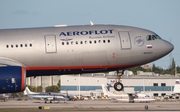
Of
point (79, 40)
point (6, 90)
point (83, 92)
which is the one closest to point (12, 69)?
point (6, 90)

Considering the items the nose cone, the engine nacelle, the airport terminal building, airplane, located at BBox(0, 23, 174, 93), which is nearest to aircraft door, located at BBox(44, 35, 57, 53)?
airplane, located at BBox(0, 23, 174, 93)

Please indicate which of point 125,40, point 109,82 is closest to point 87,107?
point 125,40

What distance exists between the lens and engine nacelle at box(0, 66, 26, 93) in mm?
33906

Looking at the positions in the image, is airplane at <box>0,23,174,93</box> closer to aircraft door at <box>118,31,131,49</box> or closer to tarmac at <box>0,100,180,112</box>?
aircraft door at <box>118,31,131,49</box>

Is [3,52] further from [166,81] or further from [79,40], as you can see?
[166,81]

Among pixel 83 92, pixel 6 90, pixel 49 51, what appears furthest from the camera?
pixel 83 92

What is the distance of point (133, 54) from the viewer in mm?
38531

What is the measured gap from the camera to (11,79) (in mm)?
34125

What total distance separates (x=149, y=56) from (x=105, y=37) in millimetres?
4071

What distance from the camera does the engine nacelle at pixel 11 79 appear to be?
3391 centimetres

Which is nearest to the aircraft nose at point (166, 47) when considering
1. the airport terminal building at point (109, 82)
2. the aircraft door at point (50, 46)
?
the aircraft door at point (50, 46)

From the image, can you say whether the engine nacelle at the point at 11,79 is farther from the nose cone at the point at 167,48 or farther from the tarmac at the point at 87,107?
the tarmac at the point at 87,107

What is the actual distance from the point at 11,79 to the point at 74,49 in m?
6.19

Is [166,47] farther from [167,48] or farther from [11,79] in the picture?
[11,79]
